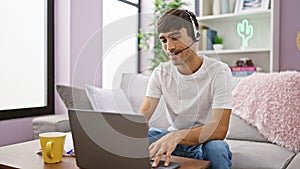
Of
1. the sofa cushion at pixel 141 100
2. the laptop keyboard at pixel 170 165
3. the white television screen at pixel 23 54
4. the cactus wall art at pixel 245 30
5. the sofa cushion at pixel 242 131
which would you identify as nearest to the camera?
the laptop keyboard at pixel 170 165

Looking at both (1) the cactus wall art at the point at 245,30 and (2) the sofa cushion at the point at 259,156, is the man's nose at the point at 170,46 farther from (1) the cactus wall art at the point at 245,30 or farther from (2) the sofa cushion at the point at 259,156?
(1) the cactus wall art at the point at 245,30

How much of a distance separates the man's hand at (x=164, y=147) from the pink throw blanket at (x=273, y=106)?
867 millimetres

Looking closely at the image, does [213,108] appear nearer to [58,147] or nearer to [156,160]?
[156,160]

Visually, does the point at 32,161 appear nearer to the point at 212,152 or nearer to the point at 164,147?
the point at 164,147

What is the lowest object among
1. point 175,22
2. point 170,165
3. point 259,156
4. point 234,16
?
point 259,156

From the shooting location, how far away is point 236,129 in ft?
5.97

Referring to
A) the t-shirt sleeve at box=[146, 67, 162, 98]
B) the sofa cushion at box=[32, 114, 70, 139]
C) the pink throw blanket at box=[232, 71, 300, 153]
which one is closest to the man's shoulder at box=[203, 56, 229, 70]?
the t-shirt sleeve at box=[146, 67, 162, 98]

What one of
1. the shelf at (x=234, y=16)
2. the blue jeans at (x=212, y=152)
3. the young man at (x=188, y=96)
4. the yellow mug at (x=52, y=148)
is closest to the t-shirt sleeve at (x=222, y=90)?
the young man at (x=188, y=96)

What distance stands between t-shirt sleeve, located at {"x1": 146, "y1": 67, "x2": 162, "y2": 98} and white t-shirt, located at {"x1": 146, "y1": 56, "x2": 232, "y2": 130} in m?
0.03

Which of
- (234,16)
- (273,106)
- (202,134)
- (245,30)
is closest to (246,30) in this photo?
(245,30)

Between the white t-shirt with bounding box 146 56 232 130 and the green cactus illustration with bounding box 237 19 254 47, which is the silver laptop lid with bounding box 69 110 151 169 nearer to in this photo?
the white t-shirt with bounding box 146 56 232 130

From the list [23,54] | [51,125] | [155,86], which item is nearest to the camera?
[155,86]

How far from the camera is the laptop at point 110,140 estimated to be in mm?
750

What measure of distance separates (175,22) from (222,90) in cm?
32
